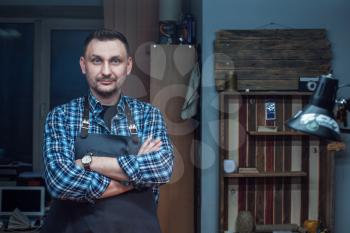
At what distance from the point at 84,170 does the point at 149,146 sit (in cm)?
26

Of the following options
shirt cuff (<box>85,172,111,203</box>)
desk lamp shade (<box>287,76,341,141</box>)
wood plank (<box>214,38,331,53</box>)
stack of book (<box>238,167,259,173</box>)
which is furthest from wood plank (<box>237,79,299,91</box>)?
desk lamp shade (<box>287,76,341,141</box>)

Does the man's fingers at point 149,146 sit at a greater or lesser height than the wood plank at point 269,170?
greater

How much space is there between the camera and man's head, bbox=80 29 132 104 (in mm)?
1856

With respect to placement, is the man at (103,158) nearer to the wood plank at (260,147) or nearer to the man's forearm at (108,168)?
the man's forearm at (108,168)

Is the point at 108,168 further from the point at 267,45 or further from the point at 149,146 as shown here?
the point at 267,45

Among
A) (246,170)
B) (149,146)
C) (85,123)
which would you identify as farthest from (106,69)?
(246,170)

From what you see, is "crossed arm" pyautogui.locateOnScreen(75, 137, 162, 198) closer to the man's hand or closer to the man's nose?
the man's hand

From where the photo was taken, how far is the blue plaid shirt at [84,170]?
6.03 feet

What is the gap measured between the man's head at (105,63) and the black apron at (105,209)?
0.11 m

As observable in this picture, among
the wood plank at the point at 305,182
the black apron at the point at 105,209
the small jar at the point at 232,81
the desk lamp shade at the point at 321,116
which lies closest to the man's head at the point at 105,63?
the black apron at the point at 105,209

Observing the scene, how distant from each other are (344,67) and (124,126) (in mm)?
2297

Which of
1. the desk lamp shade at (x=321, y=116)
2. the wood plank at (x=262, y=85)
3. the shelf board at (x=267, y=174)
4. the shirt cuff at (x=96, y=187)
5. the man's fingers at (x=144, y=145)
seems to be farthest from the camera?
the wood plank at (x=262, y=85)

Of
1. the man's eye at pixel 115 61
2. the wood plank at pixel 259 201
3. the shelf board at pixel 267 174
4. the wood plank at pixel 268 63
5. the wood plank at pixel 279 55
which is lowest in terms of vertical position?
the wood plank at pixel 259 201

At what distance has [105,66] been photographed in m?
1.85
